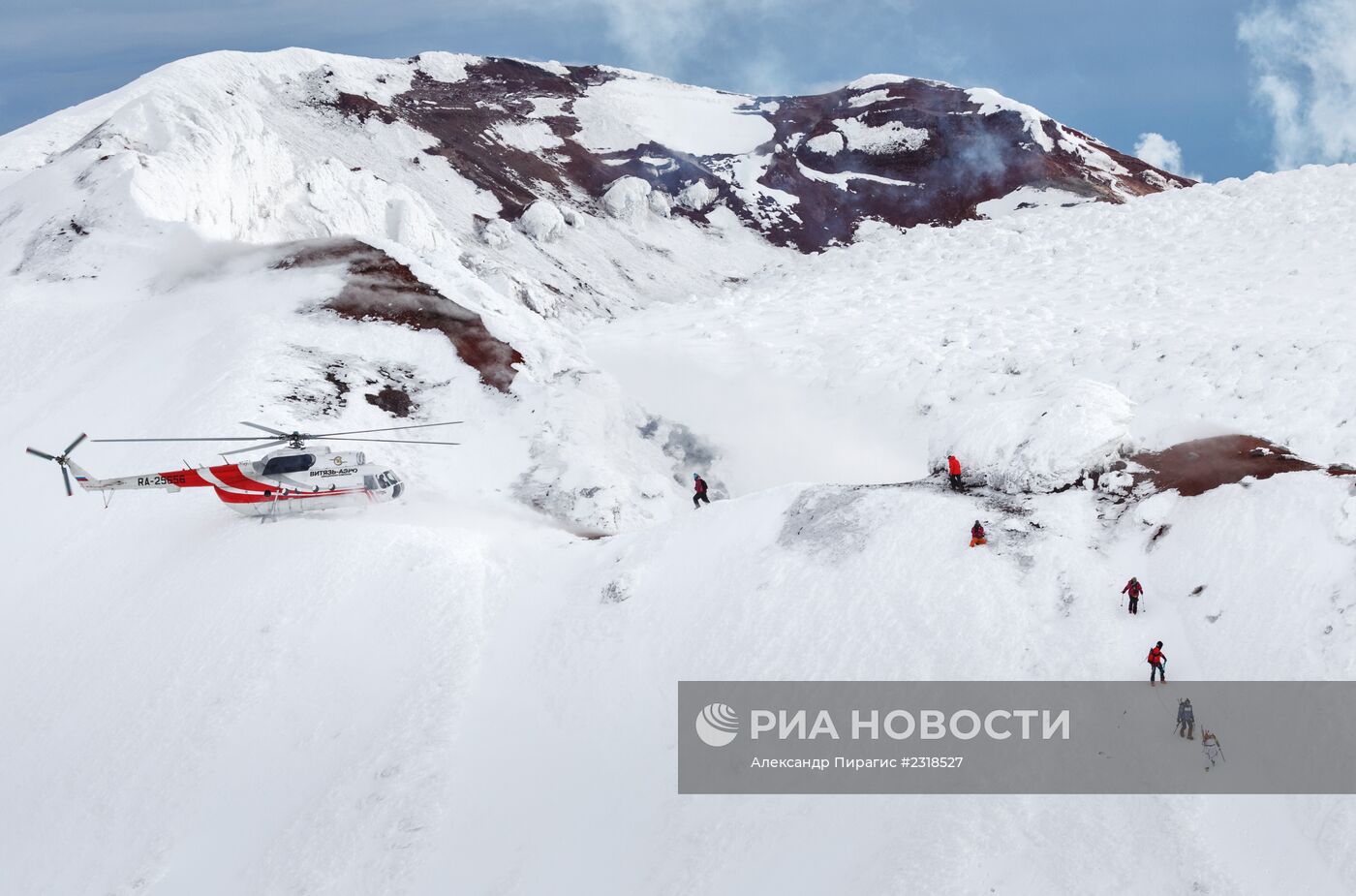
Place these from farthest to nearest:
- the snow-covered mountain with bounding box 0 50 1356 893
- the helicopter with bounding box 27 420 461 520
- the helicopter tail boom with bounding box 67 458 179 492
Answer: the helicopter with bounding box 27 420 461 520
the helicopter tail boom with bounding box 67 458 179 492
the snow-covered mountain with bounding box 0 50 1356 893

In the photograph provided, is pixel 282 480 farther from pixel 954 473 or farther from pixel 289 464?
pixel 954 473

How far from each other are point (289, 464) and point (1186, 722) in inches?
1027

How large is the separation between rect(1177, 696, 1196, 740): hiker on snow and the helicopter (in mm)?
24199

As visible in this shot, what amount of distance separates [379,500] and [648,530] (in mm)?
9813

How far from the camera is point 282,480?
90.6ft

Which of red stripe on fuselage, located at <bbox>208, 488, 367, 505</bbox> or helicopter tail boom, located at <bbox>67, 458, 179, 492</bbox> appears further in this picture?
red stripe on fuselage, located at <bbox>208, 488, 367, 505</bbox>

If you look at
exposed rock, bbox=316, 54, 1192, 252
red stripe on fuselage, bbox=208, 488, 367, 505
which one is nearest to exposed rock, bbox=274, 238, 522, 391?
red stripe on fuselage, bbox=208, 488, 367, 505

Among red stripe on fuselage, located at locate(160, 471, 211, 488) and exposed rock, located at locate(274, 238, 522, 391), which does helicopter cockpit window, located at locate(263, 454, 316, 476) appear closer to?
red stripe on fuselage, located at locate(160, 471, 211, 488)

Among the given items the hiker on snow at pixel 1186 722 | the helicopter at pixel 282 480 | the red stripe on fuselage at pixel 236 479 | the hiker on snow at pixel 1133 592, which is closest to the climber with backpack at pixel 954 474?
the hiker on snow at pixel 1133 592

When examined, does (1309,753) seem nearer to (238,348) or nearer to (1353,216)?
(238,348)

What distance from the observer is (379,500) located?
29.1 m

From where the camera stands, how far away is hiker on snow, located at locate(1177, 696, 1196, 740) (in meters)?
17.2

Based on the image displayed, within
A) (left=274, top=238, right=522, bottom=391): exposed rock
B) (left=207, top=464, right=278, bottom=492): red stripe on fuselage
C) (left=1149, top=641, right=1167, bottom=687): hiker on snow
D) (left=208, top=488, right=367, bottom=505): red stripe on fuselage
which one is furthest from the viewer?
(left=274, top=238, right=522, bottom=391): exposed rock

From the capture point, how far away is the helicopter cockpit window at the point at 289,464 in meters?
27.2
